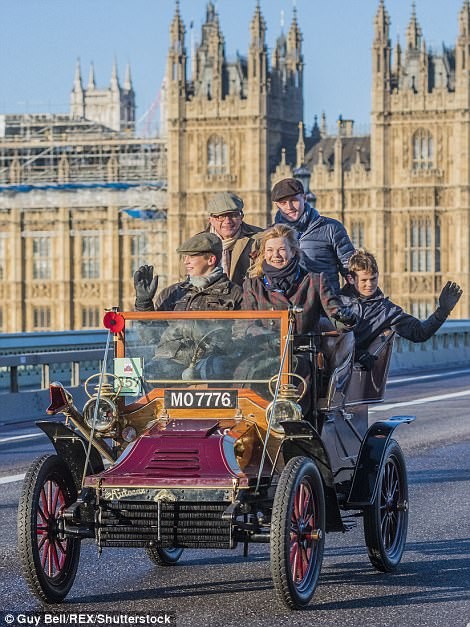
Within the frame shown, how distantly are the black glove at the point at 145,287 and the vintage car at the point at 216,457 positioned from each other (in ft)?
2.06

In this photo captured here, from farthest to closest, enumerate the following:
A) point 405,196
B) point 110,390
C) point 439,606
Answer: point 405,196 < point 110,390 < point 439,606

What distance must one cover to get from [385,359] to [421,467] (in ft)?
13.5

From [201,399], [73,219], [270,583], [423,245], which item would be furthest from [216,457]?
[73,219]

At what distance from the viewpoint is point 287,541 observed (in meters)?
7.07

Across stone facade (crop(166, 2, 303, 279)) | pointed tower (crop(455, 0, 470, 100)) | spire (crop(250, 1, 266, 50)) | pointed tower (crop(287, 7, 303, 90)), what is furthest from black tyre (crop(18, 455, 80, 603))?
pointed tower (crop(287, 7, 303, 90))

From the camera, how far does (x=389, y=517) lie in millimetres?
8586

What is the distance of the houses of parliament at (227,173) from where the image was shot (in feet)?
258

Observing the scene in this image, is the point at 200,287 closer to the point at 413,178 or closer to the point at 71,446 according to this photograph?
the point at 71,446

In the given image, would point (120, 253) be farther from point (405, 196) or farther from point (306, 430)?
point (306, 430)

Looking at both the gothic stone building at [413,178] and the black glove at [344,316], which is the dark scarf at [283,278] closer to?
the black glove at [344,316]

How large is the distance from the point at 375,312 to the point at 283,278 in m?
1.38

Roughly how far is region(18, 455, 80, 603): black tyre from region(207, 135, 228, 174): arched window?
245 ft

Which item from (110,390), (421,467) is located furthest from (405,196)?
(110,390)

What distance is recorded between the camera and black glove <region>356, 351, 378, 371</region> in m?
9.09
